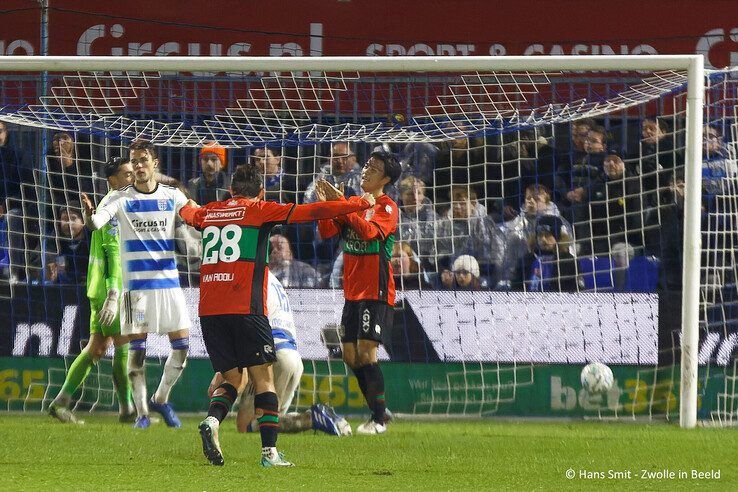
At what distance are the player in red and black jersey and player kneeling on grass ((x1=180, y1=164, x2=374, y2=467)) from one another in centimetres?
167

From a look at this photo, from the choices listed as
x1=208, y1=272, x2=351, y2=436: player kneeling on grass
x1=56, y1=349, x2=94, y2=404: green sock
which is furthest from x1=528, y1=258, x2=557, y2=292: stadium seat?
x1=56, y1=349, x2=94, y2=404: green sock

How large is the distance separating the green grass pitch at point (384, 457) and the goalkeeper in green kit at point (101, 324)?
0.19m

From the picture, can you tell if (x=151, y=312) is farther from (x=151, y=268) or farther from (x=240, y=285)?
(x=240, y=285)

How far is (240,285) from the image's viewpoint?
6484 mm

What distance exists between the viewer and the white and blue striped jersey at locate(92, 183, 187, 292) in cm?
855

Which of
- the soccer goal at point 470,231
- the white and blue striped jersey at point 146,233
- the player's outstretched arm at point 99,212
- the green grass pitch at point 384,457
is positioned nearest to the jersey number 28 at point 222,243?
the green grass pitch at point 384,457

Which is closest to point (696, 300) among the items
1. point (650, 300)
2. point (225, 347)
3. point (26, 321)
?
point (650, 300)

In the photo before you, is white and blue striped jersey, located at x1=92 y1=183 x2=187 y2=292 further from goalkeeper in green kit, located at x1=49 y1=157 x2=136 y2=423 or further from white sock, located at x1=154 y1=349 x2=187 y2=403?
white sock, located at x1=154 y1=349 x2=187 y2=403

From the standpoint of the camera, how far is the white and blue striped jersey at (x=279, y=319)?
812 centimetres

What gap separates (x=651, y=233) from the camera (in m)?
9.59

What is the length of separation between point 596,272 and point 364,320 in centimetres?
229

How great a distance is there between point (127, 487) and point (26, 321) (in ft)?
14.5

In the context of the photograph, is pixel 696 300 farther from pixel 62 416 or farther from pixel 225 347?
pixel 62 416

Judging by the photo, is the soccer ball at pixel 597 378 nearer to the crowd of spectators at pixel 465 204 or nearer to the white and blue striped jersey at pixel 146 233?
the crowd of spectators at pixel 465 204
